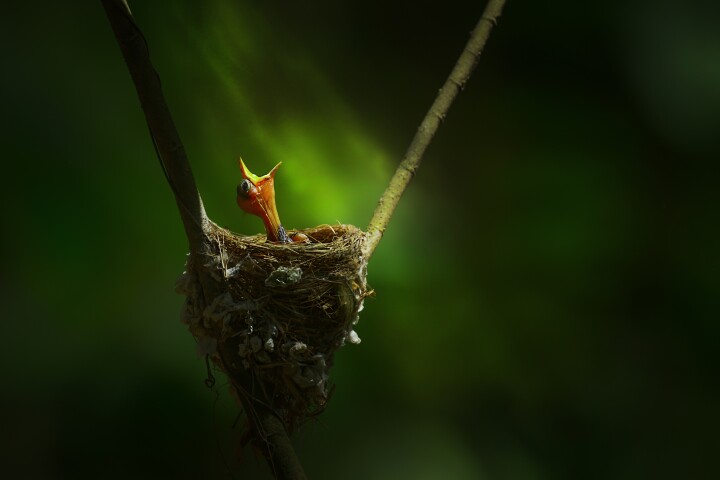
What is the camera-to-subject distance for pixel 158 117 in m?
1.41

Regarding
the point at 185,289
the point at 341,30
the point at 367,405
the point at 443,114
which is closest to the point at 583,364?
the point at 367,405

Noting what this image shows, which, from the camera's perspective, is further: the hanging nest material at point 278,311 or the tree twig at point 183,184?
the hanging nest material at point 278,311

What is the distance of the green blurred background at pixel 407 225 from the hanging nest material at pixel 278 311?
Result: 560 millimetres

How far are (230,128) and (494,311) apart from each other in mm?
967

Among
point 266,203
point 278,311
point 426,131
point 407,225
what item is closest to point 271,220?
point 266,203

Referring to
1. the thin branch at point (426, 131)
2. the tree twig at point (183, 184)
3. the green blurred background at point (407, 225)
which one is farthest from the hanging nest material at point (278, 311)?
the green blurred background at point (407, 225)

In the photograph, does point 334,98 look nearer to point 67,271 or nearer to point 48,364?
point 67,271

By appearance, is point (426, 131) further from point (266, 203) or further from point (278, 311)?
point (278, 311)

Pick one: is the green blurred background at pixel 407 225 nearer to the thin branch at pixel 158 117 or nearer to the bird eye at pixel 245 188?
the bird eye at pixel 245 188

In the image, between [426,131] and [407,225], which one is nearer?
[426,131]

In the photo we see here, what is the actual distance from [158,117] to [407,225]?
1165mm

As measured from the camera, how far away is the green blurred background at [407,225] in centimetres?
208

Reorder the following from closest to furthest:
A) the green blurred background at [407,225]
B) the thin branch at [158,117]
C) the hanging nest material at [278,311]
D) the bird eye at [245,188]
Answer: the thin branch at [158,117]
the hanging nest material at [278,311]
the bird eye at [245,188]
the green blurred background at [407,225]

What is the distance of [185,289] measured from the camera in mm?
1574
